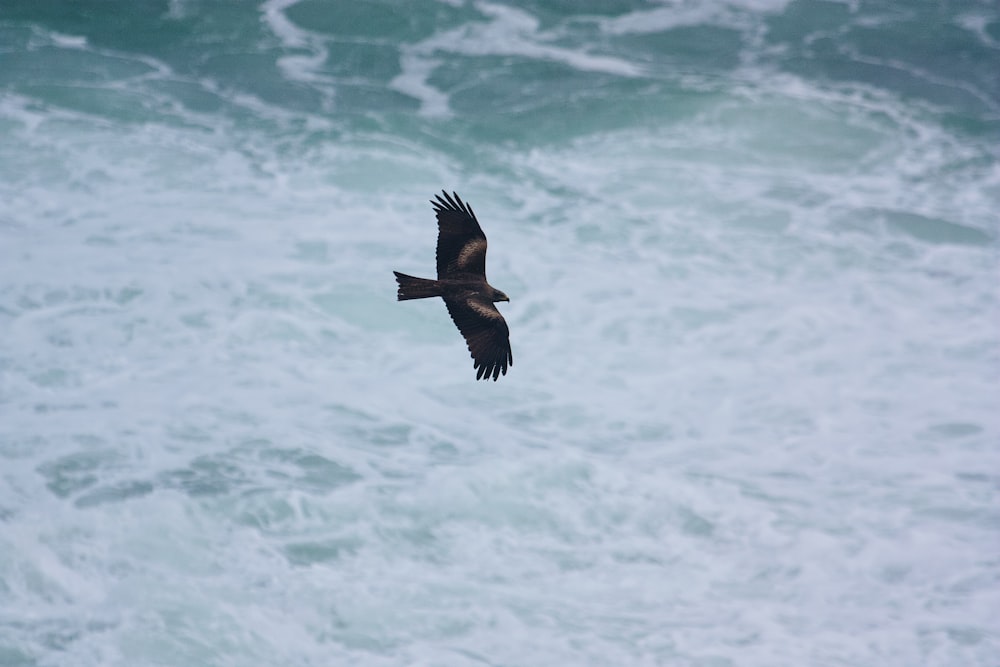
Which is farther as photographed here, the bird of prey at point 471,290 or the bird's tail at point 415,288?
the bird of prey at point 471,290

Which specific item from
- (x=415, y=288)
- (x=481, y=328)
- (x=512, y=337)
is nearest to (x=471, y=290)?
(x=481, y=328)

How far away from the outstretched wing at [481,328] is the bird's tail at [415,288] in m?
0.27

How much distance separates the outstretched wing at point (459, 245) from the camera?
29.8 feet

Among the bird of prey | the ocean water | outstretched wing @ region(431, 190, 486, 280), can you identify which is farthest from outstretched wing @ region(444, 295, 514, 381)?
the ocean water

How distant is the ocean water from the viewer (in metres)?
14.8

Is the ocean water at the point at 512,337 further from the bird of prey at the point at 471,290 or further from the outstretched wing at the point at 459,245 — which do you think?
the outstretched wing at the point at 459,245

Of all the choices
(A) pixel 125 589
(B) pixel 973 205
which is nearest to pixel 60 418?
(A) pixel 125 589

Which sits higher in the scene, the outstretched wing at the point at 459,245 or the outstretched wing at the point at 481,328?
the outstretched wing at the point at 459,245

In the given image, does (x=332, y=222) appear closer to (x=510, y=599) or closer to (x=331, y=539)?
(x=331, y=539)

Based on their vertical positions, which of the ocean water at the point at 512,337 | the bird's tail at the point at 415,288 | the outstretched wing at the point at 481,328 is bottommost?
the ocean water at the point at 512,337

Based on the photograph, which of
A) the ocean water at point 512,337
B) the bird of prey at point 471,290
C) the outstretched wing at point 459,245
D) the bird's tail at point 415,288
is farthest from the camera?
the ocean water at point 512,337

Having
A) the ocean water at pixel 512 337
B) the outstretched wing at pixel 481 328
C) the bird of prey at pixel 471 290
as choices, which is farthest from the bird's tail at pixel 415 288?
the ocean water at pixel 512 337

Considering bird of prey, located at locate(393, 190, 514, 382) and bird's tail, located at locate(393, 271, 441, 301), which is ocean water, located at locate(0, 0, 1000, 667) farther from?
bird's tail, located at locate(393, 271, 441, 301)

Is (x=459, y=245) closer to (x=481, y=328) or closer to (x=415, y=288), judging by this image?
(x=481, y=328)
